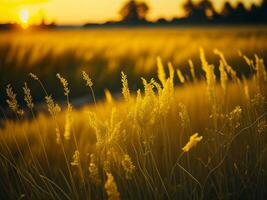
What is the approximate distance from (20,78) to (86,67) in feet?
3.38

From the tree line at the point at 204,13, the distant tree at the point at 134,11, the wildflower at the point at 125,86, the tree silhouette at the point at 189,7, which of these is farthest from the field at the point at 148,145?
the distant tree at the point at 134,11

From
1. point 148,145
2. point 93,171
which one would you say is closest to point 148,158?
point 148,145

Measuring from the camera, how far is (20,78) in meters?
4.53

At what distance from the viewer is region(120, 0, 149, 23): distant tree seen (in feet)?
119

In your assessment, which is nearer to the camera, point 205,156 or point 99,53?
point 205,156

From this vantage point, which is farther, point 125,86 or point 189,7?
point 189,7

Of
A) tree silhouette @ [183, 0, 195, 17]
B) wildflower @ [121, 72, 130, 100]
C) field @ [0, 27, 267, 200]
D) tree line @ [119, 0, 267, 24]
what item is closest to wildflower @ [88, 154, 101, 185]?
field @ [0, 27, 267, 200]

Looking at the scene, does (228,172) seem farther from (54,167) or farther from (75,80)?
(75,80)

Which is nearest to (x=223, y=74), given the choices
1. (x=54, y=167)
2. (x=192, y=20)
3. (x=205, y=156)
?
(x=205, y=156)

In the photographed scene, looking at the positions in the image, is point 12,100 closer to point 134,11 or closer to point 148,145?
point 148,145

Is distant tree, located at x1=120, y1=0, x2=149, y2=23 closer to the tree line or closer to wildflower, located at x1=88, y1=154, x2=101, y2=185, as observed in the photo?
the tree line

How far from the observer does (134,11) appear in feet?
121

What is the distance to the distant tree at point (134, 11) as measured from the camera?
3628 centimetres

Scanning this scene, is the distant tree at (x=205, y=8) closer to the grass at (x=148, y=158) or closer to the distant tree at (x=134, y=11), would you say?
the distant tree at (x=134, y=11)
